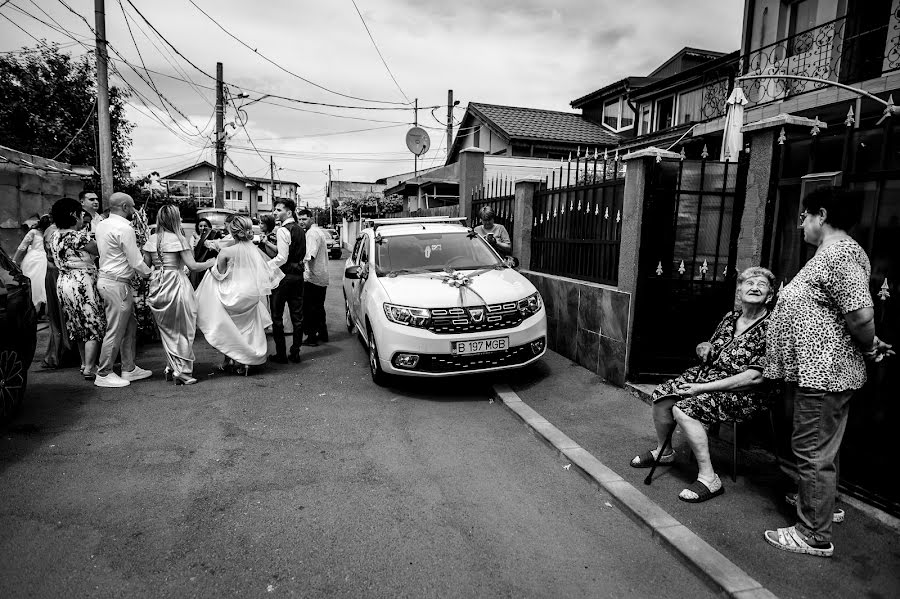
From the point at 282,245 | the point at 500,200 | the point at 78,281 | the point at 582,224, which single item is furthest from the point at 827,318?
the point at 500,200

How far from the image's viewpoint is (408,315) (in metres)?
5.88

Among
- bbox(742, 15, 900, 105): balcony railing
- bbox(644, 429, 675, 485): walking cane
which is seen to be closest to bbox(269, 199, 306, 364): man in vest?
bbox(644, 429, 675, 485): walking cane

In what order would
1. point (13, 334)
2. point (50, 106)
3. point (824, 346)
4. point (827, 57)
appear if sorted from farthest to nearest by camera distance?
point (50, 106) < point (827, 57) < point (13, 334) < point (824, 346)

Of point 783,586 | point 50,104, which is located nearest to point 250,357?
point 783,586

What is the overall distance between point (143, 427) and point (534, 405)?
368 centimetres

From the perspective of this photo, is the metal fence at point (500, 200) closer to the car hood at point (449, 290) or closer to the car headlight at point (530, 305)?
the car hood at point (449, 290)

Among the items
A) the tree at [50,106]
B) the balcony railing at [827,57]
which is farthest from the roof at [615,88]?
the tree at [50,106]

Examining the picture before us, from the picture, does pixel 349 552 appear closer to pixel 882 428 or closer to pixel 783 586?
pixel 783 586

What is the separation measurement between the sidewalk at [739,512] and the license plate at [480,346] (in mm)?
558

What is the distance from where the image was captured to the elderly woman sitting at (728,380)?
11.9 ft

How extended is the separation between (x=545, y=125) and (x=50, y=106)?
2090 cm

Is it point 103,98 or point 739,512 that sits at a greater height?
point 103,98

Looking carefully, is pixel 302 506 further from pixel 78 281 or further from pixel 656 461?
pixel 78 281

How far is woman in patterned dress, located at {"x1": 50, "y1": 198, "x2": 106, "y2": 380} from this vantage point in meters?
6.21
